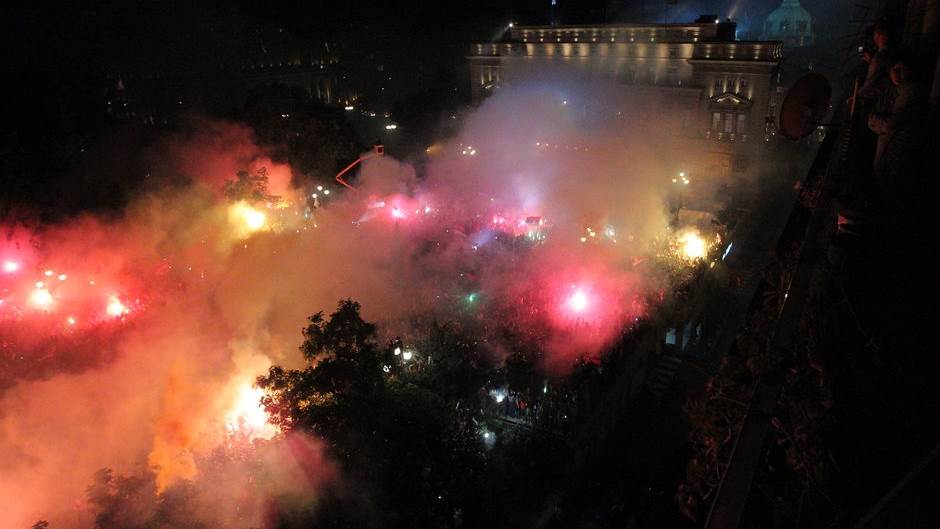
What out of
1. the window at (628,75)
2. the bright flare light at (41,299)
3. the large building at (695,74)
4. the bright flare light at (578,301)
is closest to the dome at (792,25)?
the large building at (695,74)

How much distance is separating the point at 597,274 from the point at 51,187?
45.9ft

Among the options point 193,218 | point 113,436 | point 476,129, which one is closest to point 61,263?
point 193,218

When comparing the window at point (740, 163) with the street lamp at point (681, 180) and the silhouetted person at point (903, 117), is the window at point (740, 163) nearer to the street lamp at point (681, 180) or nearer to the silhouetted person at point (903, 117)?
the street lamp at point (681, 180)

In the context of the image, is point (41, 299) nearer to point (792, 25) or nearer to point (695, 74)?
point (695, 74)

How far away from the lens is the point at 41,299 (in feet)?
42.7

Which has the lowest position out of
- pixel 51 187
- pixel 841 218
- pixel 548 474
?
pixel 548 474

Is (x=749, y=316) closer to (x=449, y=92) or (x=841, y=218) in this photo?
(x=841, y=218)

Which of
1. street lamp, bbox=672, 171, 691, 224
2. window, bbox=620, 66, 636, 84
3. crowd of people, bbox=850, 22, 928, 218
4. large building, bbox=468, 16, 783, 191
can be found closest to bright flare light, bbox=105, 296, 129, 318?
crowd of people, bbox=850, 22, 928, 218

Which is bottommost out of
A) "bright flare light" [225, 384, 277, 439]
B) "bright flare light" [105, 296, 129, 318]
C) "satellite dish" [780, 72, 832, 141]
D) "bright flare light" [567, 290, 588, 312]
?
"bright flare light" [225, 384, 277, 439]

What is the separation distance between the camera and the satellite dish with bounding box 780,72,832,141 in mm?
4945

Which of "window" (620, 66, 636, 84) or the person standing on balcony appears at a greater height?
the person standing on balcony

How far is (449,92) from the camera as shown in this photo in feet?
106

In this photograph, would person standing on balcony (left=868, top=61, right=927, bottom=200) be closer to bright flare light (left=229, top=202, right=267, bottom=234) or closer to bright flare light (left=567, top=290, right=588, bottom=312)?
bright flare light (left=567, top=290, right=588, bottom=312)

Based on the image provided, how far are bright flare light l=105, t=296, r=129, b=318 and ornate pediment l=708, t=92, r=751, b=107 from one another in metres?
23.4
